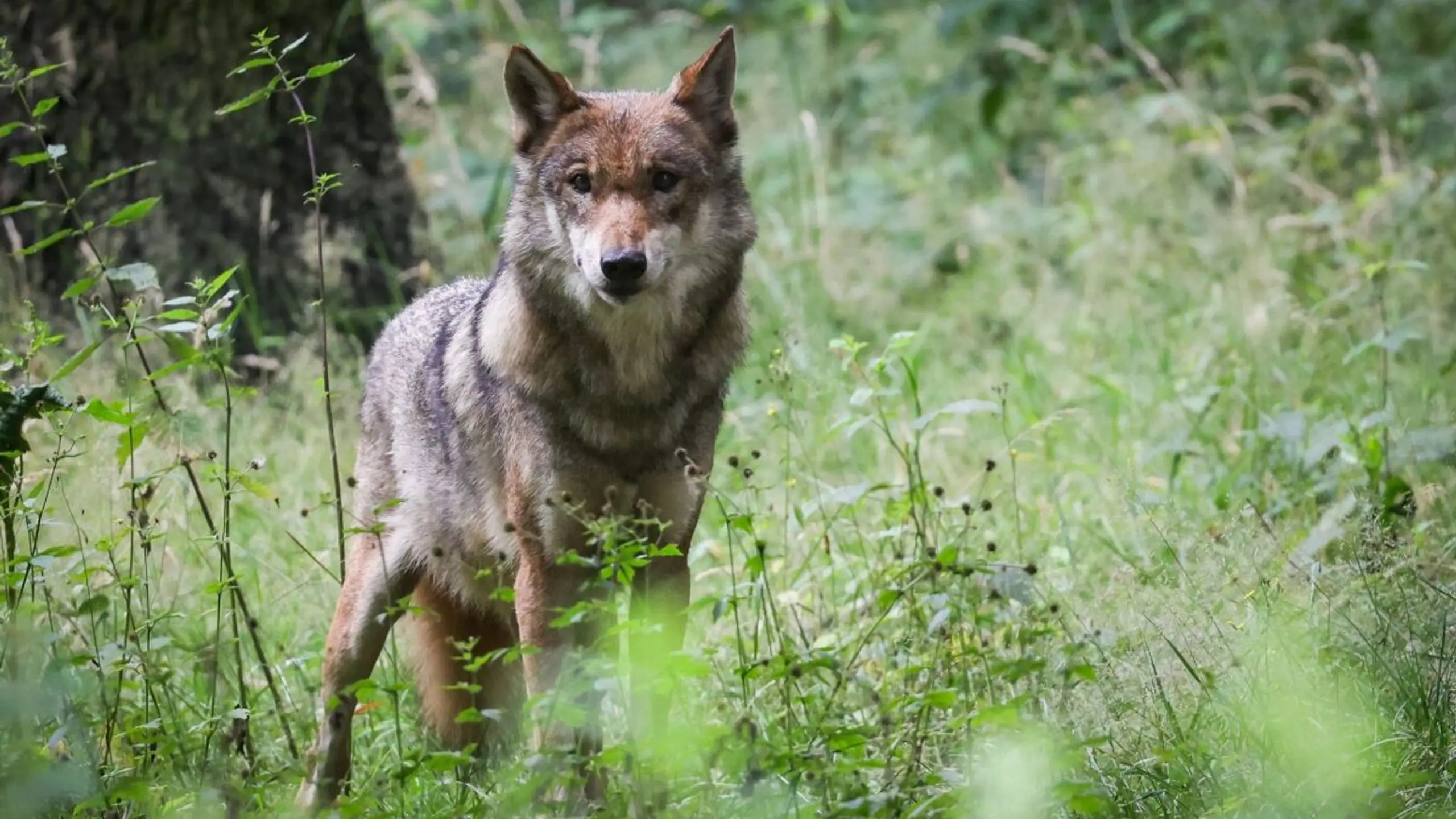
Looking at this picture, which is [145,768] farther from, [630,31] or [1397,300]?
[630,31]

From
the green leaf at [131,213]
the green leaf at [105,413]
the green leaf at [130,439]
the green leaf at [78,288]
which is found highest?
the green leaf at [131,213]

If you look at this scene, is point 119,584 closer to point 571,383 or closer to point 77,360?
point 77,360

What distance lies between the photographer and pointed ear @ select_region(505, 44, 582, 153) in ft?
13.0

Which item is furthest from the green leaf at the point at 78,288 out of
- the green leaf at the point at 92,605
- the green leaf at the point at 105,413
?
the green leaf at the point at 92,605

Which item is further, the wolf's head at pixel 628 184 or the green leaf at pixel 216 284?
the wolf's head at pixel 628 184

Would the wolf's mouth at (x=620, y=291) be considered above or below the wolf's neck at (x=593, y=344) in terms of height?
above

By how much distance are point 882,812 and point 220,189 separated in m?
4.73

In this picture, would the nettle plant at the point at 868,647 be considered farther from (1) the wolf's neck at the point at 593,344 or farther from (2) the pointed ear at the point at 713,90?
(2) the pointed ear at the point at 713,90

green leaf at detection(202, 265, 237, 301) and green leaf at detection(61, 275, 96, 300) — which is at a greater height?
green leaf at detection(61, 275, 96, 300)

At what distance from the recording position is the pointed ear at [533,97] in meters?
3.95

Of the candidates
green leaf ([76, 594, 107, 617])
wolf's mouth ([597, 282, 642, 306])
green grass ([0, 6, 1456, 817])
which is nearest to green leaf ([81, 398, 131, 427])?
green grass ([0, 6, 1456, 817])

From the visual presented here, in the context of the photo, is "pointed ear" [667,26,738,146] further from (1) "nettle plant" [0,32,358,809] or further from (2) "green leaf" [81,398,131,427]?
(2) "green leaf" [81,398,131,427]

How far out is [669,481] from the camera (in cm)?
386

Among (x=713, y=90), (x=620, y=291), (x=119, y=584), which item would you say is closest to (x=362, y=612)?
(x=119, y=584)
